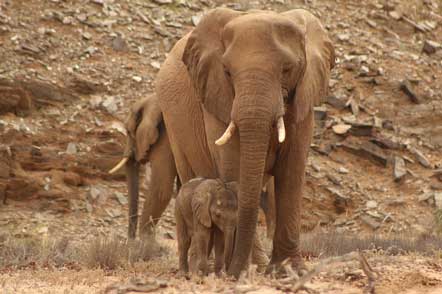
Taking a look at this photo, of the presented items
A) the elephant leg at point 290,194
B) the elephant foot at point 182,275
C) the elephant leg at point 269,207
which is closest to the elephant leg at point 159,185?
the elephant leg at point 269,207

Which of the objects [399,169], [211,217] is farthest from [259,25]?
[399,169]

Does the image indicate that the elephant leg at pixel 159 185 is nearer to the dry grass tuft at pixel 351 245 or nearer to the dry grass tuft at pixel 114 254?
the dry grass tuft at pixel 351 245

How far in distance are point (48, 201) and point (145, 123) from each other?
4575mm

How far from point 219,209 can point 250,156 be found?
65 cm

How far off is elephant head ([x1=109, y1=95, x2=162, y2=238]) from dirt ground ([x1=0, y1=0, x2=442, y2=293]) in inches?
29.5

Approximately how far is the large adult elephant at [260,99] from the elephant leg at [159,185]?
4159mm

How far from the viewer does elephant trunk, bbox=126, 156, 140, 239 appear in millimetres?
16281

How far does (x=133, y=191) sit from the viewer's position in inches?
650

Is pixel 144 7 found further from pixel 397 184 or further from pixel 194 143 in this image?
pixel 194 143

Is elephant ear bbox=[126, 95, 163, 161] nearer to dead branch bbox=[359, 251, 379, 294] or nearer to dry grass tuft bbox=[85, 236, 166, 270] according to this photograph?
dry grass tuft bbox=[85, 236, 166, 270]

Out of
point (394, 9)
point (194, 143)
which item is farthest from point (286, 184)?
point (394, 9)

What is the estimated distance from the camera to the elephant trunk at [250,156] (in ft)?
28.3

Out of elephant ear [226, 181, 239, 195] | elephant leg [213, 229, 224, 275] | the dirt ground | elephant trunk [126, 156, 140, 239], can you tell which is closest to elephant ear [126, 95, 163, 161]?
elephant trunk [126, 156, 140, 239]

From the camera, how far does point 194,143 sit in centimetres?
1155
